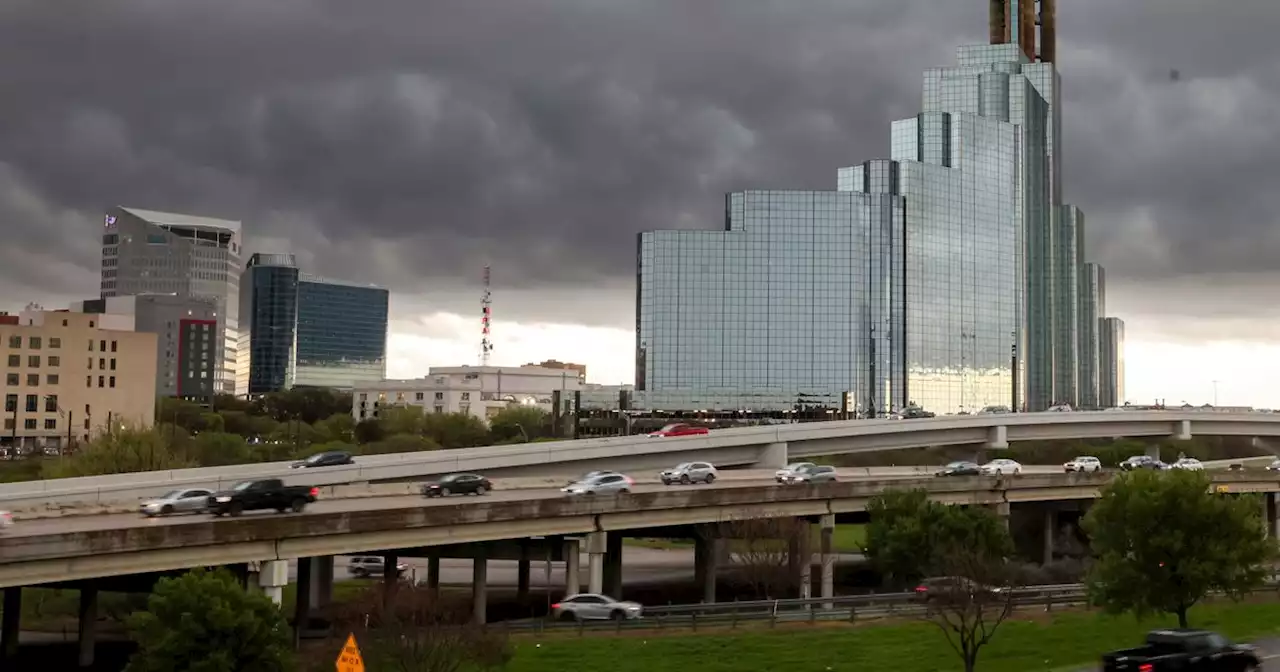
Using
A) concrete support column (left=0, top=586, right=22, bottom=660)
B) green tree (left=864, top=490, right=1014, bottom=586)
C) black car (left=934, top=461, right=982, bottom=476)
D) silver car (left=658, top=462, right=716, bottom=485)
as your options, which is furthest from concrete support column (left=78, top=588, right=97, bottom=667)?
black car (left=934, top=461, right=982, bottom=476)

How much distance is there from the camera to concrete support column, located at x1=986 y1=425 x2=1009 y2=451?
522 feet

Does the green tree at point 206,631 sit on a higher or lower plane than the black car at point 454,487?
lower

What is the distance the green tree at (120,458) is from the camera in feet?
322

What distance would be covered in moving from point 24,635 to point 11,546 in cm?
3051

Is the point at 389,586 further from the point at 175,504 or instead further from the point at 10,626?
the point at 10,626

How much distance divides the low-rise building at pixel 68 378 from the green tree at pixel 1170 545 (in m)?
149

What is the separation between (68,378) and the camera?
18312cm

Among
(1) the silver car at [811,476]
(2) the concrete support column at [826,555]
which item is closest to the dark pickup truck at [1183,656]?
(2) the concrete support column at [826,555]

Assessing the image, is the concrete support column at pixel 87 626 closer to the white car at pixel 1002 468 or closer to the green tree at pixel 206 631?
the green tree at pixel 206 631

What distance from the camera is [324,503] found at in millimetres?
66750

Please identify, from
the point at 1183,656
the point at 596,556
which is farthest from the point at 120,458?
the point at 1183,656

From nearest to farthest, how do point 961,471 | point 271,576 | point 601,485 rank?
point 271,576 < point 601,485 < point 961,471

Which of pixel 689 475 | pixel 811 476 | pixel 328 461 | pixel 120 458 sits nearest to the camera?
pixel 689 475

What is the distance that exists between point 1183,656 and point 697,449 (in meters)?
85.2
